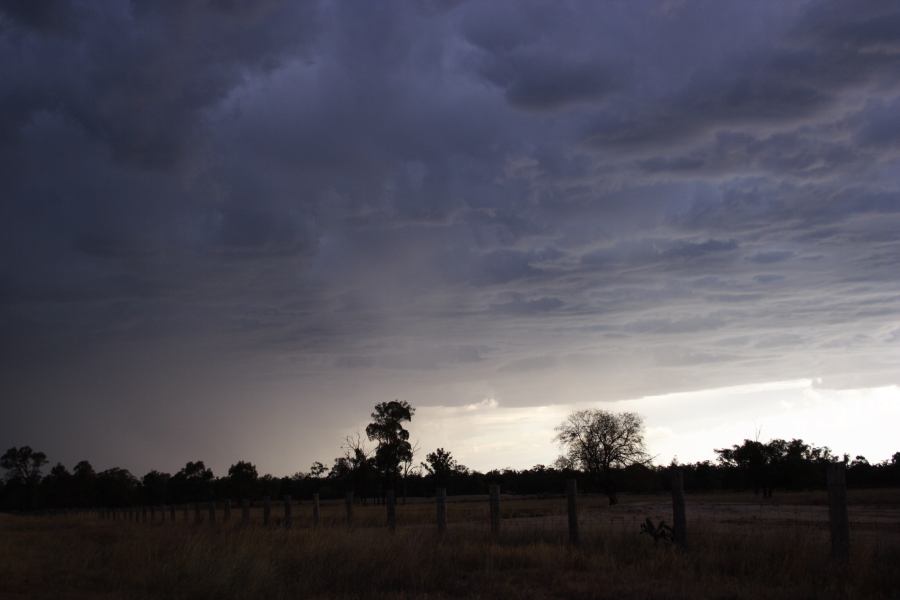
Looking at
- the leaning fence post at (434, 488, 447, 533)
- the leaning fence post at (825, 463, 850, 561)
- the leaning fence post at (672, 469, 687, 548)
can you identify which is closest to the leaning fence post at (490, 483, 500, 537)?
the leaning fence post at (434, 488, 447, 533)

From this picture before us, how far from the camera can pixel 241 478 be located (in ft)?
301

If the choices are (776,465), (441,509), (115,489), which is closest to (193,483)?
(115,489)

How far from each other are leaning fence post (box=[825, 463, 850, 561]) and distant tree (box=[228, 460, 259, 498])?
86.4 meters

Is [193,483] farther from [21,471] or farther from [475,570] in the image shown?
[475,570]

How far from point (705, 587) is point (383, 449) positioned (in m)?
67.2

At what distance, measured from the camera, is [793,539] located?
1277 cm

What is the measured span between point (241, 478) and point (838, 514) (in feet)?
288

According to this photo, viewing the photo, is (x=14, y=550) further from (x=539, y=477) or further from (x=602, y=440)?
(x=539, y=477)

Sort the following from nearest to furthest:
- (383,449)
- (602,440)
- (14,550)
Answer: (14,550)
(602,440)
(383,449)

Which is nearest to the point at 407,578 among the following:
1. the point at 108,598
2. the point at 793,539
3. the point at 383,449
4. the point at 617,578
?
the point at 617,578

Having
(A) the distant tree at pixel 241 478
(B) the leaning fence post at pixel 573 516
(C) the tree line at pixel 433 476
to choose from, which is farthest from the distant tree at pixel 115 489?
(B) the leaning fence post at pixel 573 516

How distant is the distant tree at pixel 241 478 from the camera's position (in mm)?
91438

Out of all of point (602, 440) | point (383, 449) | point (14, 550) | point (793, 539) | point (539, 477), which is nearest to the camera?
point (793, 539)

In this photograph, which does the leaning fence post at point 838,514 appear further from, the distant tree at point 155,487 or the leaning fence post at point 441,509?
the distant tree at point 155,487
